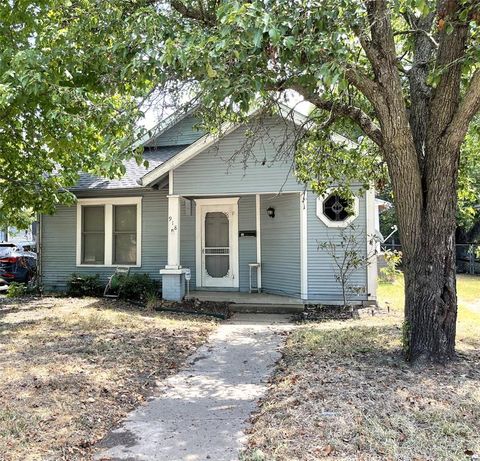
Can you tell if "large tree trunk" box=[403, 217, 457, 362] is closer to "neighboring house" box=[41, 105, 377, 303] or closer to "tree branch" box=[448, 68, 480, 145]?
"tree branch" box=[448, 68, 480, 145]

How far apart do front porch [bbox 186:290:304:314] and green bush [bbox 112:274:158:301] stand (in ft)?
3.59

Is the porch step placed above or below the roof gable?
below

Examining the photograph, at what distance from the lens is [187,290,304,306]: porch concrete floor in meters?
9.23

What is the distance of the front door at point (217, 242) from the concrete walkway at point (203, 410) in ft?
13.9

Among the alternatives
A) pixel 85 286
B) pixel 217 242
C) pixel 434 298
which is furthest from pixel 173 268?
pixel 434 298

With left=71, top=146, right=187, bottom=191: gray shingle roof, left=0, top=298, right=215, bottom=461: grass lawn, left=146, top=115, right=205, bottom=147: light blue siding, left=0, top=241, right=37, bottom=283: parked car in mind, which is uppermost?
left=146, top=115, right=205, bottom=147: light blue siding

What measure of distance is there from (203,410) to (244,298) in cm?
571

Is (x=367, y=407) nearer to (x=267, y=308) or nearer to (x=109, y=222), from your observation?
(x=267, y=308)

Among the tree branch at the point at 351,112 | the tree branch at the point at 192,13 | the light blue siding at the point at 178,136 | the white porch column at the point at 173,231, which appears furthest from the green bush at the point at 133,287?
the tree branch at the point at 351,112

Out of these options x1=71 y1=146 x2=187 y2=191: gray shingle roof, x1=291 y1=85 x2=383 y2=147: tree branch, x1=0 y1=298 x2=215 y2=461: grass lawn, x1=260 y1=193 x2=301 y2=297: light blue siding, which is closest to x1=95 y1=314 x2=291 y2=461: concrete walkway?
x1=0 y1=298 x2=215 y2=461: grass lawn

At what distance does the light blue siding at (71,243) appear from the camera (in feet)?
36.5

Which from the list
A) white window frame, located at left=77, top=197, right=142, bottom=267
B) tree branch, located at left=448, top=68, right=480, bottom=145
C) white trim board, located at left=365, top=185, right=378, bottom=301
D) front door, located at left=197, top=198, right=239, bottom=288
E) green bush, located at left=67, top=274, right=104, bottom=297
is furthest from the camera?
white window frame, located at left=77, top=197, right=142, bottom=267

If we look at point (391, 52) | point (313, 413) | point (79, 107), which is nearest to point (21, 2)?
point (79, 107)

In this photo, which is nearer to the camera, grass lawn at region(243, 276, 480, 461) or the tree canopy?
grass lawn at region(243, 276, 480, 461)
